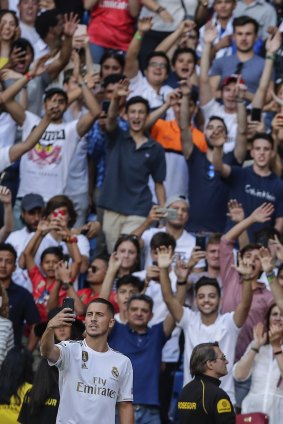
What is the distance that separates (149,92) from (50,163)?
6.69ft

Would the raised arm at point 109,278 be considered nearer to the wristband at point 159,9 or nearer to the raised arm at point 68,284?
the raised arm at point 68,284

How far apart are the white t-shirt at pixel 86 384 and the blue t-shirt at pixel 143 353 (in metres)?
2.60

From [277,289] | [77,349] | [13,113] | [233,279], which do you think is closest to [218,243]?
[233,279]

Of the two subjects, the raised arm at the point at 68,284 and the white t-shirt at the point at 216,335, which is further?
the raised arm at the point at 68,284

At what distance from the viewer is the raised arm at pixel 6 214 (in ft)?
48.2

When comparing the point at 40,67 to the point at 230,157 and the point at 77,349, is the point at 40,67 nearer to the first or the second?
the point at 230,157

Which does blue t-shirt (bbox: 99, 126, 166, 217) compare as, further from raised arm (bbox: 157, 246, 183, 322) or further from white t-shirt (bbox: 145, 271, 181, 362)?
raised arm (bbox: 157, 246, 183, 322)

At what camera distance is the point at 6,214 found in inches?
591

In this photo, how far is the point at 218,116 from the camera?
17.2 metres

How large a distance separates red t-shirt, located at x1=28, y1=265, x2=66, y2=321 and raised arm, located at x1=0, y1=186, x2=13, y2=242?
0.47 meters

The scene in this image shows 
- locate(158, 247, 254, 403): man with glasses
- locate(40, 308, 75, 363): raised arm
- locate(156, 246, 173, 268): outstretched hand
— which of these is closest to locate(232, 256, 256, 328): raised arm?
locate(158, 247, 254, 403): man with glasses

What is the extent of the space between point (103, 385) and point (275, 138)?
6.44m

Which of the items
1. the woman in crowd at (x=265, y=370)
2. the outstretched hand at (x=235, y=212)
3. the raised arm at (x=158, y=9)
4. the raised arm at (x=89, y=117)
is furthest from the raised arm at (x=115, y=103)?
the woman in crowd at (x=265, y=370)

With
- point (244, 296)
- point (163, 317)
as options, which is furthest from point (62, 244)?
point (244, 296)
